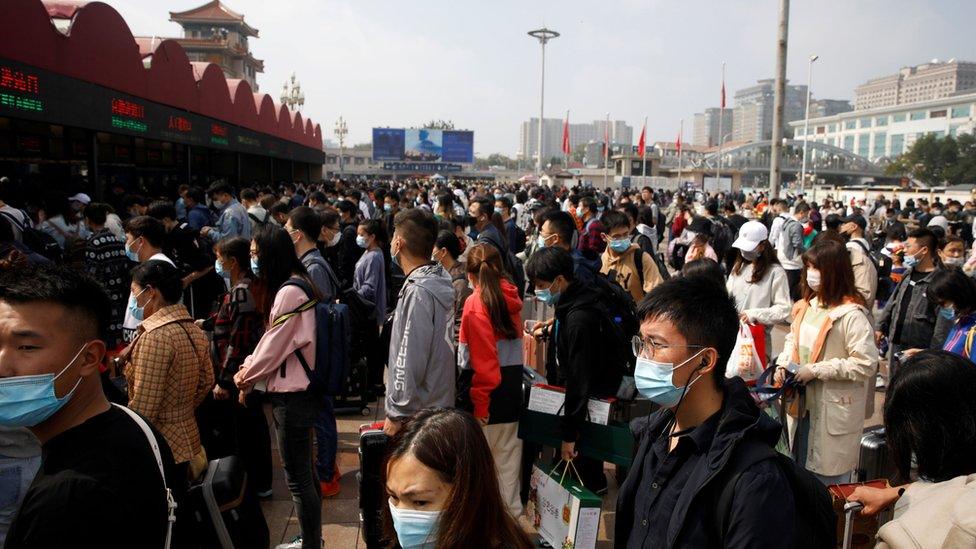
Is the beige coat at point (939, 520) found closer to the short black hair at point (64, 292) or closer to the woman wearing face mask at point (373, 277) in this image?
the short black hair at point (64, 292)

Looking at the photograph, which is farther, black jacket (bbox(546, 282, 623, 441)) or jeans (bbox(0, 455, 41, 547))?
black jacket (bbox(546, 282, 623, 441))

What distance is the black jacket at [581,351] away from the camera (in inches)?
144

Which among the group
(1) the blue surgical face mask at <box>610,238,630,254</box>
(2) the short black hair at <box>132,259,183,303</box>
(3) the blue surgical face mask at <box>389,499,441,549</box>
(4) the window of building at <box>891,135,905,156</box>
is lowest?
(3) the blue surgical face mask at <box>389,499,441,549</box>

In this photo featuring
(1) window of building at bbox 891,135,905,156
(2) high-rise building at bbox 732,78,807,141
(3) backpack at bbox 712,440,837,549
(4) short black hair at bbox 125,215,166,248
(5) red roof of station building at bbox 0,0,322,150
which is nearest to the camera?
(3) backpack at bbox 712,440,837,549

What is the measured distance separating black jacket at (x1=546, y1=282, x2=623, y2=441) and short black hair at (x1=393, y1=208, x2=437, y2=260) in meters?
0.81

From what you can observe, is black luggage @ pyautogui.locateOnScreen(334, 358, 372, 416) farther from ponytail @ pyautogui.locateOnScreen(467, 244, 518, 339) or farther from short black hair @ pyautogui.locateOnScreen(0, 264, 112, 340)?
short black hair @ pyautogui.locateOnScreen(0, 264, 112, 340)

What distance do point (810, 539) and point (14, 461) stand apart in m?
2.71

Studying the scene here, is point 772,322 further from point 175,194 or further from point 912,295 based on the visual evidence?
point 175,194

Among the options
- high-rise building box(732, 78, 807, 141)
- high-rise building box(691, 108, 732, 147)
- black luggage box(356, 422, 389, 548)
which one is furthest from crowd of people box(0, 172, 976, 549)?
high-rise building box(691, 108, 732, 147)

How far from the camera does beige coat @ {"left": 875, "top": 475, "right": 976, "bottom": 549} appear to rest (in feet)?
5.10

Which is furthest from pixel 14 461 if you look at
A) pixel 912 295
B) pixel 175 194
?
pixel 175 194

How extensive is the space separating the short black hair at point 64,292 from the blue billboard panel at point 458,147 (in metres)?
61.7

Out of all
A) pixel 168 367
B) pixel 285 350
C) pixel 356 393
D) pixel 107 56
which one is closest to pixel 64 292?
pixel 168 367

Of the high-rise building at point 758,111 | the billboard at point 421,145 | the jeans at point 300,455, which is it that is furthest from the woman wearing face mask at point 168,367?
the high-rise building at point 758,111
